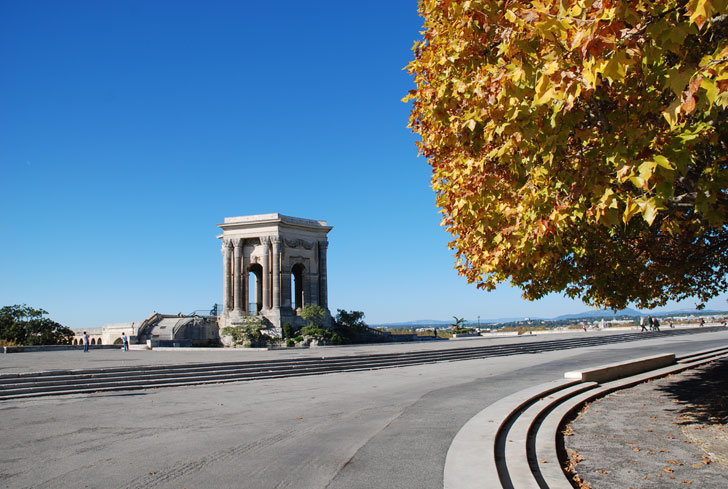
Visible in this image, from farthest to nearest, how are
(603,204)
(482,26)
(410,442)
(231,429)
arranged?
1. (231,429)
2. (410,442)
3. (482,26)
4. (603,204)

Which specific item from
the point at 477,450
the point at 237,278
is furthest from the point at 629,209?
the point at 237,278

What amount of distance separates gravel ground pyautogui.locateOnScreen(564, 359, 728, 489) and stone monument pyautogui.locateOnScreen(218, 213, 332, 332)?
3518 cm

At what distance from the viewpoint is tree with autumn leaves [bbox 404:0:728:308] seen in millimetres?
4789

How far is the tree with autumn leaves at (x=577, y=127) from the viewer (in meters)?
4.79

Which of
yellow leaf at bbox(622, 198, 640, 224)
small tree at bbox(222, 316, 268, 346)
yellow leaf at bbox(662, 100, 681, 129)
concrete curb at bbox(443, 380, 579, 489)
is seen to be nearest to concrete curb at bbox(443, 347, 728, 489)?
concrete curb at bbox(443, 380, 579, 489)

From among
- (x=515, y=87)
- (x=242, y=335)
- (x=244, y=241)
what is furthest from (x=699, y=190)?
(x=244, y=241)

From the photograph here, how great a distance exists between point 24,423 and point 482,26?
1177 centimetres

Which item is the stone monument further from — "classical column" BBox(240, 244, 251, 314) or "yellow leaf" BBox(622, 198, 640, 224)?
"yellow leaf" BBox(622, 198, 640, 224)

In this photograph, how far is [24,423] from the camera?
1087 centimetres

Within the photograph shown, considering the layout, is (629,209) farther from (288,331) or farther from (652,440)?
(288,331)

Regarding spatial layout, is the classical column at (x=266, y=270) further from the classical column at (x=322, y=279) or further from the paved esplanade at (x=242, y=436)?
the paved esplanade at (x=242, y=436)

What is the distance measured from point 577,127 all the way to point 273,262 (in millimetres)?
40844

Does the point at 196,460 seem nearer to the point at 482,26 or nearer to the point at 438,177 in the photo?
the point at 438,177

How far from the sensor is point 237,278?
48219 mm
